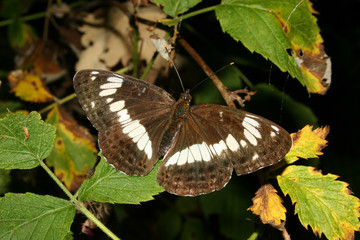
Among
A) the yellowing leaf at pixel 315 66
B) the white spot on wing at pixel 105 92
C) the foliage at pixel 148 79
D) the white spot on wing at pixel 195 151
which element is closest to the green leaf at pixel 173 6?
the foliage at pixel 148 79

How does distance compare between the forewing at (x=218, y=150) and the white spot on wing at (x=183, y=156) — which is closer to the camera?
the forewing at (x=218, y=150)

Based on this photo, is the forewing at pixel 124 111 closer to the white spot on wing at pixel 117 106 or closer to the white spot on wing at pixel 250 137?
the white spot on wing at pixel 117 106

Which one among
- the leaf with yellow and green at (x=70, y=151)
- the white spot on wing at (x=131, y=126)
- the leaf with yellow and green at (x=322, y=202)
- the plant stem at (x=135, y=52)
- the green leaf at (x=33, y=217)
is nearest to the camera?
the green leaf at (x=33, y=217)

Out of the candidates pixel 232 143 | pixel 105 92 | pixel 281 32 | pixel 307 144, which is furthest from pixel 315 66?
pixel 105 92

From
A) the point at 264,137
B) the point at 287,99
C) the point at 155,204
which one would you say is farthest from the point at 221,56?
the point at 155,204

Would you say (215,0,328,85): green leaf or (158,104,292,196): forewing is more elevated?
(215,0,328,85): green leaf

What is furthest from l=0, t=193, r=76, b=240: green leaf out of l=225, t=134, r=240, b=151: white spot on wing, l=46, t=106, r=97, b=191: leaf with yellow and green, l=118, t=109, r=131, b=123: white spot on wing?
l=225, t=134, r=240, b=151: white spot on wing

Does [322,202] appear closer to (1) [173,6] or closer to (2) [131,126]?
(2) [131,126]

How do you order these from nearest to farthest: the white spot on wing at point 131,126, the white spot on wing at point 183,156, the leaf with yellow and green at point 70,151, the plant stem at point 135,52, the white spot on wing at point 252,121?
the white spot on wing at point 252,121, the white spot on wing at point 183,156, the white spot on wing at point 131,126, the leaf with yellow and green at point 70,151, the plant stem at point 135,52

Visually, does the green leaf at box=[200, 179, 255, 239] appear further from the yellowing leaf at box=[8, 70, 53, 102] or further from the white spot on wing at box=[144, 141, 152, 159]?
the yellowing leaf at box=[8, 70, 53, 102]
